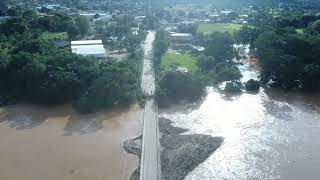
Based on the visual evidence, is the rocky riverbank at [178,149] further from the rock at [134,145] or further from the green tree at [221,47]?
the green tree at [221,47]

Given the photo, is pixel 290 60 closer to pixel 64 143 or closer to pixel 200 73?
pixel 200 73

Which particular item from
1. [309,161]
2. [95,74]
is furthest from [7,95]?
[309,161]

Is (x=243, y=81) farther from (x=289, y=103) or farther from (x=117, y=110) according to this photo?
(x=117, y=110)

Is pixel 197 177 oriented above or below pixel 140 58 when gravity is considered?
below

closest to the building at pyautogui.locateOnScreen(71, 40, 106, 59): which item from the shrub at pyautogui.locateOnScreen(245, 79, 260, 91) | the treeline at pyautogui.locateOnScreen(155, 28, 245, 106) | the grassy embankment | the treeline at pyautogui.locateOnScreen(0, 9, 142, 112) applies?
the treeline at pyautogui.locateOnScreen(155, 28, 245, 106)

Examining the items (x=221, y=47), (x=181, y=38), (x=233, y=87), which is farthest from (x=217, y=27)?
(x=233, y=87)

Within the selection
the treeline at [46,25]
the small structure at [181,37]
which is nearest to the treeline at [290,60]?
the small structure at [181,37]

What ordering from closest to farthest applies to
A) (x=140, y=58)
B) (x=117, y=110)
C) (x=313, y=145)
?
(x=313, y=145) < (x=117, y=110) < (x=140, y=58)
